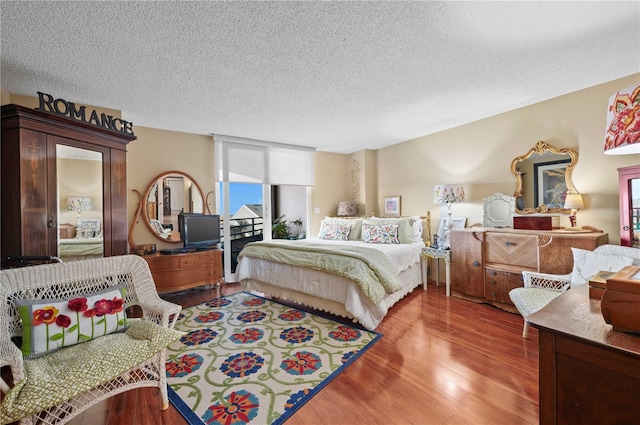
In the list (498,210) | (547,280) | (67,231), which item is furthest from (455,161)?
(67,231)

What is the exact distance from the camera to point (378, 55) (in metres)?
2.15

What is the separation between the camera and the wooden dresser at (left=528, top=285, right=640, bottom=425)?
0.80m

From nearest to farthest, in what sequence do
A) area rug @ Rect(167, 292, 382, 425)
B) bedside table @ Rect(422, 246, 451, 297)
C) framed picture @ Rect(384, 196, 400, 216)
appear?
area rug @ Rect(167, 292, 382, 425) < bedside table @ Rect(422, 246, 451, 297) < framed picture @ Rect(384, 196, 400, 216)

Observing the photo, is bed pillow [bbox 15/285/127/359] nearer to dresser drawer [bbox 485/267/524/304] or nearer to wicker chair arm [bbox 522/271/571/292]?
wicker chair arm [bbox 522/271/571/292]

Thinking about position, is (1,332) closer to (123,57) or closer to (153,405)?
(153,405)

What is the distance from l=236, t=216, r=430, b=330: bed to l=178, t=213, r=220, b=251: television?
0.66 meters

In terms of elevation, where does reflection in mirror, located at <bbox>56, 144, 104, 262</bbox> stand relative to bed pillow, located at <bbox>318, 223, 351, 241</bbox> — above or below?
above

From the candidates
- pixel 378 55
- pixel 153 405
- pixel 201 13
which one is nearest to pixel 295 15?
pixel 201 13

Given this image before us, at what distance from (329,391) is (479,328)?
174 centimetres

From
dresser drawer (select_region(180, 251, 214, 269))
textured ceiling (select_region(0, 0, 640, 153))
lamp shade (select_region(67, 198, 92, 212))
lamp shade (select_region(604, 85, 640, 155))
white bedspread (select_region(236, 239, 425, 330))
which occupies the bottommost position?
white bedspread (select_region(236, 239, 425, 330))

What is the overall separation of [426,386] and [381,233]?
239 cm

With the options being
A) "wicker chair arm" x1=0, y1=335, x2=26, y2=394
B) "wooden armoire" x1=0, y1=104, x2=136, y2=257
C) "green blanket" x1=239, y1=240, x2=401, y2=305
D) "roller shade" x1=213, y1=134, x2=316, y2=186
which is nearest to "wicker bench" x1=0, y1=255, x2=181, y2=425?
"wicker chair arm" x1=0, y1=335, x2=26, y2=394

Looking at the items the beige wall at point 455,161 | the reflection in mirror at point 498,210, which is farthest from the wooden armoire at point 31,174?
the reflection in mirror at point 498,210

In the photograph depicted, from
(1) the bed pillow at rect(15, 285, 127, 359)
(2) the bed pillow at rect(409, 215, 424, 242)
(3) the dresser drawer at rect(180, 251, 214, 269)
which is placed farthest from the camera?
(2) the bed pillow at rect(409, 215, 424, 242)
